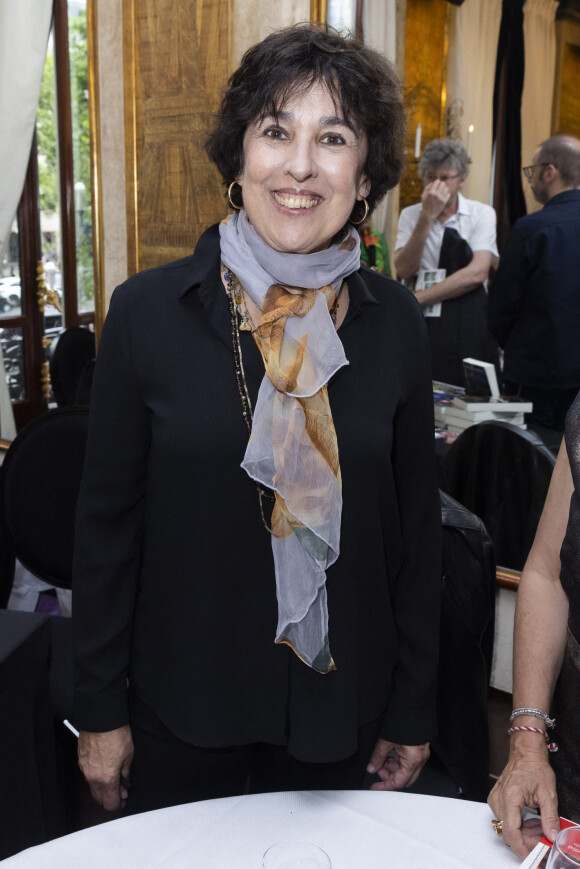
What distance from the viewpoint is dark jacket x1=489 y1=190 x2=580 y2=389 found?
2.20m

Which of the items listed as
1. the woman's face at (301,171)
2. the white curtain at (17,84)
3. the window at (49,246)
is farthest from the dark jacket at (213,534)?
the window at (49,246)

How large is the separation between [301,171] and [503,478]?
1289 millimetres

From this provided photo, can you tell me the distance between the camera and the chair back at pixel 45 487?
6.82 ft

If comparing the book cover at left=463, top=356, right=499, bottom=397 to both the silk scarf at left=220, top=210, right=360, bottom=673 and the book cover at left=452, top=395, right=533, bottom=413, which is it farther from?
the silk scarf at left=220, top=210, right=360, bottom=673

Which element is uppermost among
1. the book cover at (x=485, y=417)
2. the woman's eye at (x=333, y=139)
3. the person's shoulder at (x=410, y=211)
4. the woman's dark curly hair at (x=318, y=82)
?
the woman's dark curly hair at (x=318, y=82)

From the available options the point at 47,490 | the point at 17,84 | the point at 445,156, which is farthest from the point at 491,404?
the point at 17,84

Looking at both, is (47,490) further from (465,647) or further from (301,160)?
(301,160)

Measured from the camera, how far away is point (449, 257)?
7.97ft

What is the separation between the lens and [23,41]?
3.13m

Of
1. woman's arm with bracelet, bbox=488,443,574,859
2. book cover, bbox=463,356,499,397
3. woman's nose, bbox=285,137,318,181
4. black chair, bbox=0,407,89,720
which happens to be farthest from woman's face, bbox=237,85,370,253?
book cover, bbox=463,356,499,397

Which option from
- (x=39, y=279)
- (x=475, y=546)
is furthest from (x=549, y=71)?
(x=39, y=279)

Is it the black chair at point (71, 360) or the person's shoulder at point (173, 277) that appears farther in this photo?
the black chair at point (71, 360)

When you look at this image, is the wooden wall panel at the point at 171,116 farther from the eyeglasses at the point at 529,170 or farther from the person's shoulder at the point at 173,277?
the person's shoulder at the point at 173,277

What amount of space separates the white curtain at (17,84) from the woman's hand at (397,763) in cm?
270
